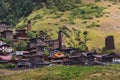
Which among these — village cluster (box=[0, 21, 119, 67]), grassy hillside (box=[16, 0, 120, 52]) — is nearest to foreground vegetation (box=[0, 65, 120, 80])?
village cluster (box=[0, 21, 119, 67])

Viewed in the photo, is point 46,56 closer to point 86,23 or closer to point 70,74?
point 70,74

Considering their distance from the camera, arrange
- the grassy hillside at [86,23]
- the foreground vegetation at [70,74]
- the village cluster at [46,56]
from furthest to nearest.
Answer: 1. the grassy hillside at [86,23]
2. the village cluster at [46,56]
3. the foreground vegetation at [70,74]

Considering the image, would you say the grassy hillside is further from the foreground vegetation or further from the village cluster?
the foreground vegetation

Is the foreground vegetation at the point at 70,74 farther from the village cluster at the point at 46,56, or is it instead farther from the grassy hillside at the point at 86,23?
the grassy hillside at the point at 86,23

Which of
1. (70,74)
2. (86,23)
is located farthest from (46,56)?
(86,23)

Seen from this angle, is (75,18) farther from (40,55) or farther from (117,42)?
(40,55)

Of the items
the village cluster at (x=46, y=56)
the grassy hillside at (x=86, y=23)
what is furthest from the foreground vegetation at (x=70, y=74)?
the grassy hillside at (x=86, y=23)

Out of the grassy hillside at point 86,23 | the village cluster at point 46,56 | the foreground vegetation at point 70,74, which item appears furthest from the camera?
the grassy hillside at point 86,23
